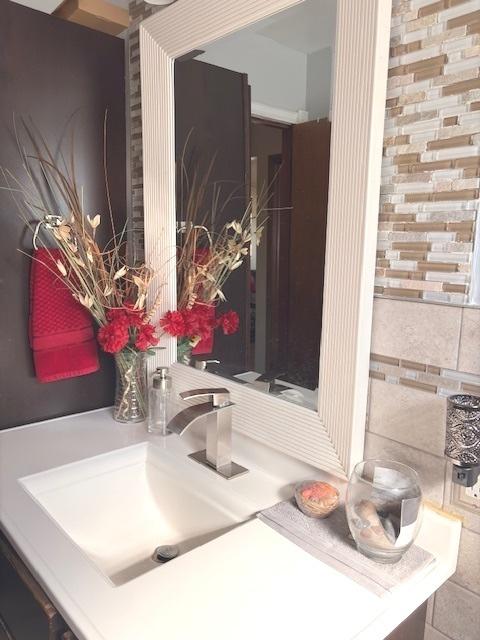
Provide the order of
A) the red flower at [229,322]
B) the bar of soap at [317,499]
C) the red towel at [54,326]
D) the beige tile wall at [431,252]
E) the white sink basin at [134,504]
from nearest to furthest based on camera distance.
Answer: the beige tile wall at [431,252], the bar of soap at [317,499], the white sink basin at [134,504], the red flower at [229,322], the red towel at [54,326]

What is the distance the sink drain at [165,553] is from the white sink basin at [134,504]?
16 mm

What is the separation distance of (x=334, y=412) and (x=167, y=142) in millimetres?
859

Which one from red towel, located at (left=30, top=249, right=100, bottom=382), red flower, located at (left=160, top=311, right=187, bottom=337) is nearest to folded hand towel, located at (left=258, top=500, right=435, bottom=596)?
red flower, located at (left=160, top=311, right=187, bottom=337)

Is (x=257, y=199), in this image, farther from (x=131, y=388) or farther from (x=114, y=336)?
(x=131, y=388)

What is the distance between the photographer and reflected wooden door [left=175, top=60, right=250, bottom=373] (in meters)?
1.17

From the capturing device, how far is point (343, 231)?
2.99 ft

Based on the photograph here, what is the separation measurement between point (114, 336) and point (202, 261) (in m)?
0.31

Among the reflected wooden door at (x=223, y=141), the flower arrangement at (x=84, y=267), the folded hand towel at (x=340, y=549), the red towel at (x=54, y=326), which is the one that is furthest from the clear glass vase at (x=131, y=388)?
the folded hand towel at (x=340, y=549)

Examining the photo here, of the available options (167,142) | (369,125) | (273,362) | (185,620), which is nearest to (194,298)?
(273,362)

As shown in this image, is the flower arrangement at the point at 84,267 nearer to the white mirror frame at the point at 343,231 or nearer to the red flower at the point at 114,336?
the red flower at the point at 114,336

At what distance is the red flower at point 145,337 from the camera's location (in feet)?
4.27

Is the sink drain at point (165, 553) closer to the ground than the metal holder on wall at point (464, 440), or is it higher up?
closer to the ground

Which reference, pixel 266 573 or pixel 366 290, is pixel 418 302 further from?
pixel 266 573

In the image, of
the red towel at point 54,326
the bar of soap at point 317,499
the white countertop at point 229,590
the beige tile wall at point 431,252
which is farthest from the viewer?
the red towel at point 54,326
